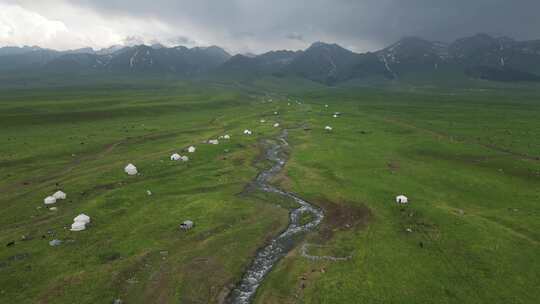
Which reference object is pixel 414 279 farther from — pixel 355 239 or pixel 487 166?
pixel 487 166

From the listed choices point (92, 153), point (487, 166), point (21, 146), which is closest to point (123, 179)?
point (92, 153)

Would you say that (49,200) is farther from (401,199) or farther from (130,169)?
(401,199)

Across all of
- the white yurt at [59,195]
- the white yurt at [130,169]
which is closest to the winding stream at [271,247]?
the white yurt at [130,169]

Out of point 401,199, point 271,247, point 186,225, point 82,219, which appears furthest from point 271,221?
point 82,219

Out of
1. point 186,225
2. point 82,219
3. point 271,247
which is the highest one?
point 82,219

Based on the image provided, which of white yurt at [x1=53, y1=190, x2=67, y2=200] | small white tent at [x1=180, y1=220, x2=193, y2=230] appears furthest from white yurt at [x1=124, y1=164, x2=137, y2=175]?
small white tent at [x1=180, y1=220, x2=193, y2=230]

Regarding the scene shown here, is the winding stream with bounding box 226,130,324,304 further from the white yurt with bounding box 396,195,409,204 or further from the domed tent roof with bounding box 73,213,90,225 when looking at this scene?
the domed tent roof with bounding box 73,213,90,225
